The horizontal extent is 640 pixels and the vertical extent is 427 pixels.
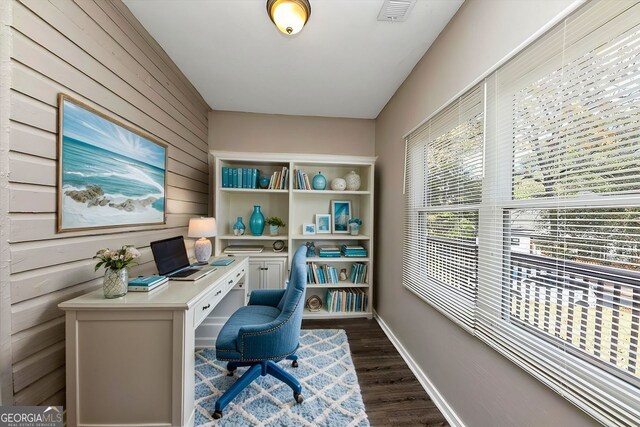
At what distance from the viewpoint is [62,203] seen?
119 centimetres

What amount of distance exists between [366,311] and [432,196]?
1735 mm

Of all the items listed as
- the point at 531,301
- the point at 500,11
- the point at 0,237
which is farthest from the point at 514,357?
the point at 0,237

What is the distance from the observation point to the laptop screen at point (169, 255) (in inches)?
67.5

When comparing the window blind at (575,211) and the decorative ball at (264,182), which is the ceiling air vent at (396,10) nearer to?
the window blind at (575,211)

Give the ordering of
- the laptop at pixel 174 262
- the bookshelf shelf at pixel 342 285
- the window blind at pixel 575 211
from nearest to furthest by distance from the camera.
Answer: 1. the window blind at pixel 575 211
2. the laptop at pixel 174 262
3. the bookshelf shelf at pixel 342 285

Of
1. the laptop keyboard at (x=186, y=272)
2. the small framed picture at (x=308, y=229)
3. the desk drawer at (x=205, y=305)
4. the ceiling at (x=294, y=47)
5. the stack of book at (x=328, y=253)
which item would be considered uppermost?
the ceiling at (x=294, y=47)

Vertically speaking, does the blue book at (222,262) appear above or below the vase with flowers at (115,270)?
below

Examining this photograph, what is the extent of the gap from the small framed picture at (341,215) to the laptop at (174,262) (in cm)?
161

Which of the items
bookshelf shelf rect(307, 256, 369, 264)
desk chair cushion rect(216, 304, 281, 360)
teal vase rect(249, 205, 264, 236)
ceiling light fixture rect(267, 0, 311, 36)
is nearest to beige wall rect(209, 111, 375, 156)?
teal vase rect(249, 205, 264, 236)

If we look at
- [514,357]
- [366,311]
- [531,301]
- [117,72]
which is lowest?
[366,311]

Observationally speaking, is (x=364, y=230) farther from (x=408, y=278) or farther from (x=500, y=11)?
(x=500, y=11)

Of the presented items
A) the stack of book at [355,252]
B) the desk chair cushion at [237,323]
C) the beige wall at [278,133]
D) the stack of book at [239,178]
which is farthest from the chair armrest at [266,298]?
the beige wall at [278,133]
